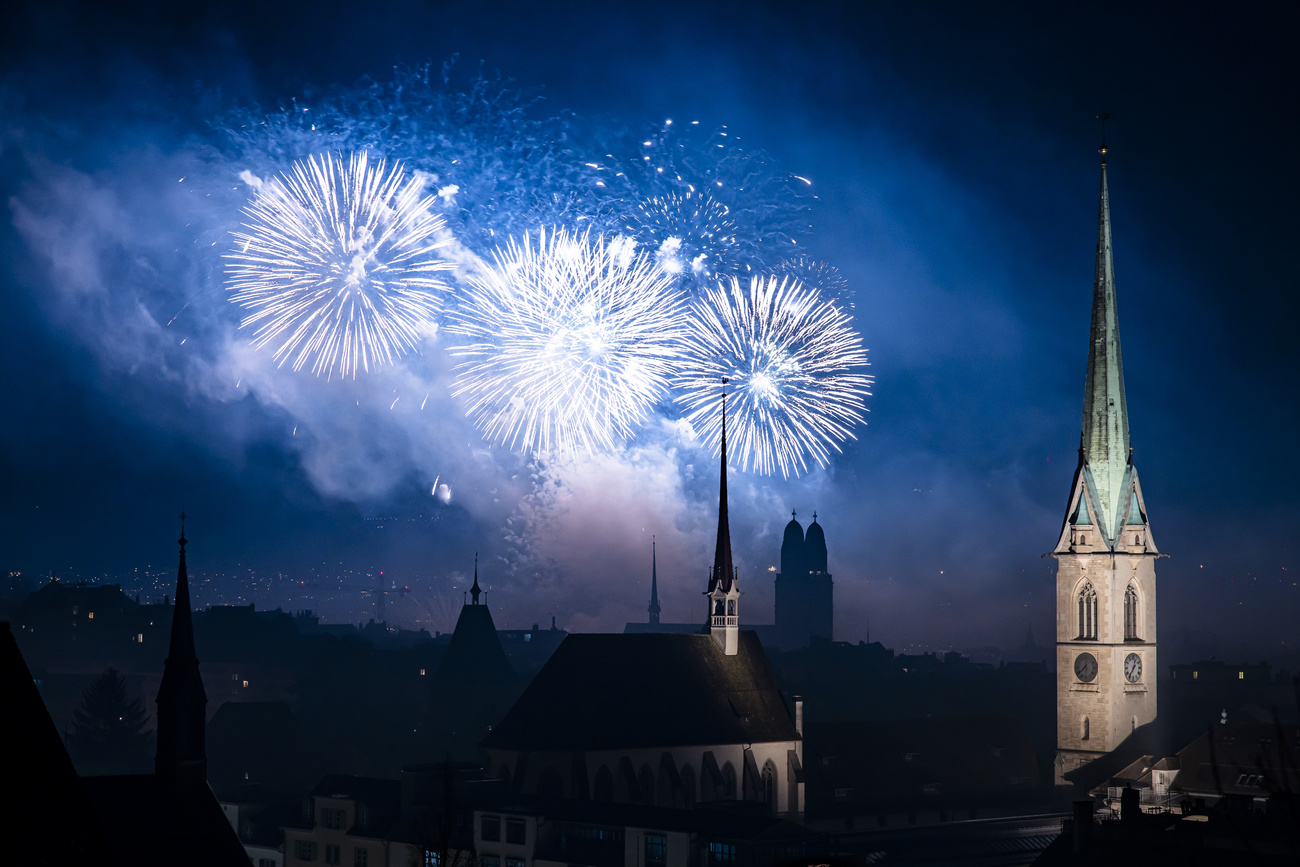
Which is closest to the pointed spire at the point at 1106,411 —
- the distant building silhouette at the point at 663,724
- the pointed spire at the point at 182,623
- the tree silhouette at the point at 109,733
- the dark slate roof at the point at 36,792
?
the distant building silhouette at the point at 663,724

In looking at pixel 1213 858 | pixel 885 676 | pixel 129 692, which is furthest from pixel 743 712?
pixel 885 676

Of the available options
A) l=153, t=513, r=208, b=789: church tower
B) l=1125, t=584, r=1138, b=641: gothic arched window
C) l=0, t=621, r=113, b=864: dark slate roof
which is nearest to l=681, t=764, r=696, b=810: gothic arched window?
l=1125, t=584, r=1138, b=641: gothic arched window

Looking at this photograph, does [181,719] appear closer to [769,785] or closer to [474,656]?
[769,785]

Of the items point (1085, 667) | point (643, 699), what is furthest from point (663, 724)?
point (1085, 667)

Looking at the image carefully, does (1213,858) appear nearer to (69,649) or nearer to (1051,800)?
(1051,800)

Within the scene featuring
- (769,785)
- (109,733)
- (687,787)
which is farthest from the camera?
(109,733)

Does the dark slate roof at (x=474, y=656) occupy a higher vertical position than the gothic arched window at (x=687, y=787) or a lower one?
higher

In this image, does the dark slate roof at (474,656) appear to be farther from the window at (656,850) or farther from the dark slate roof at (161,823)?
the dark slate roof at (161,823)
